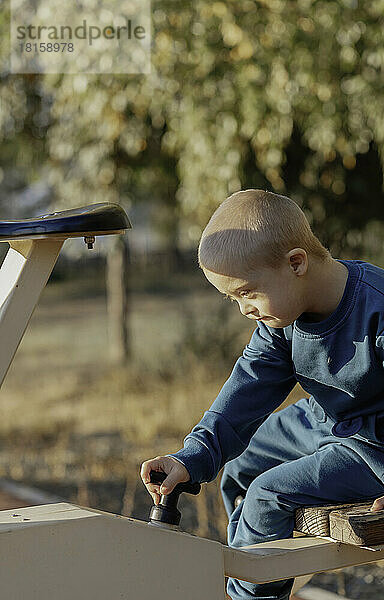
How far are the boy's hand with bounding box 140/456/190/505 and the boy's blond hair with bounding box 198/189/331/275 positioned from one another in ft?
1.33

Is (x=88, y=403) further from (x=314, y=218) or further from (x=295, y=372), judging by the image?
(x=295, y=372)

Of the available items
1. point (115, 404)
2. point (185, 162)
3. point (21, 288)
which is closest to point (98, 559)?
point (21, 288)

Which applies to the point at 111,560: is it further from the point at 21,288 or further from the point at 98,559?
the point at 21,288

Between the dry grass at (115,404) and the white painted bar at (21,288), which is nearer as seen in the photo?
the white painted bar at (21,288)

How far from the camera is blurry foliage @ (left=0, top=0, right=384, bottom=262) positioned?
427cm

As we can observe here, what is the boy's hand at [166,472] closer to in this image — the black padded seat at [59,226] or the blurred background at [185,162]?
the black padded seat at [59,226]

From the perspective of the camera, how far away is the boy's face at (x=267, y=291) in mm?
1668

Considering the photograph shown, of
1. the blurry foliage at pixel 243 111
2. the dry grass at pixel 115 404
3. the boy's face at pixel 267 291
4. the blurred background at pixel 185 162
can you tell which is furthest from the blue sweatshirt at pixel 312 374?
the blurry foliage at pixel 243 111

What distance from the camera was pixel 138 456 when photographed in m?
5.09

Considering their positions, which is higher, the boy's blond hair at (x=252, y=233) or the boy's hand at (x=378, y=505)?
the boy's blond hair at (x=252, y=233)

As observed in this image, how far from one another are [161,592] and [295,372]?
1.90 ft

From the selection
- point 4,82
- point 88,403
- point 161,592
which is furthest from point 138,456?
point 161,592

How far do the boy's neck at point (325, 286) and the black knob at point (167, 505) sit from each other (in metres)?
0.44

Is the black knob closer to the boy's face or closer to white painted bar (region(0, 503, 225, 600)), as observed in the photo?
white painted bar (region(0, 503, 225, 600))
